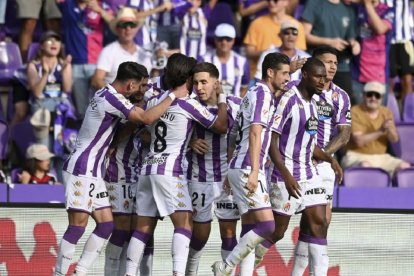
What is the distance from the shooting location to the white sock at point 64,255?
12.5 m

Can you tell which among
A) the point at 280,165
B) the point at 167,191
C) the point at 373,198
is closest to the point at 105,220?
the point at 167,191

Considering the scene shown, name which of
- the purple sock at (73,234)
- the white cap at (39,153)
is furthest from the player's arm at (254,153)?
the white cap at (39,153)

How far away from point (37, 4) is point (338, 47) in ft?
12.9

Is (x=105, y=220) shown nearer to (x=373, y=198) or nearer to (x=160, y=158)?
(x=160, y=158)

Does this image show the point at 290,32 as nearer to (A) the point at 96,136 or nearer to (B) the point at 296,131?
(B) the point at 296,131

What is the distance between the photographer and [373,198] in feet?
50.1

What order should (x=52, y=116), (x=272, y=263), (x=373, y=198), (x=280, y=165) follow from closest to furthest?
(x=280, y=165), (x=272, y=263), (x=373, y=198), (x=52, y=116)

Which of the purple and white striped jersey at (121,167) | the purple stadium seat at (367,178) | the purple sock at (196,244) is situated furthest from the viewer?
the purple stadium seat at (367,178)

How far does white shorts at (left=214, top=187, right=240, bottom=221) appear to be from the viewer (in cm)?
1298

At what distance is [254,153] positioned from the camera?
1202cm

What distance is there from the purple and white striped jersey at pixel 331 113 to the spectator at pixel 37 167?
369cm

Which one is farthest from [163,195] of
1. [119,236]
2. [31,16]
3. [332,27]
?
[332,27]

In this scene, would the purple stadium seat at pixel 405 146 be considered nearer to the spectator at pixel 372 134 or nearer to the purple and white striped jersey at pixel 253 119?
the spectator at pixel 372 134

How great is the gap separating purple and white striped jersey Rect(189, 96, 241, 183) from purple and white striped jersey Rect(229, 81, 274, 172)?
44 centimetres
